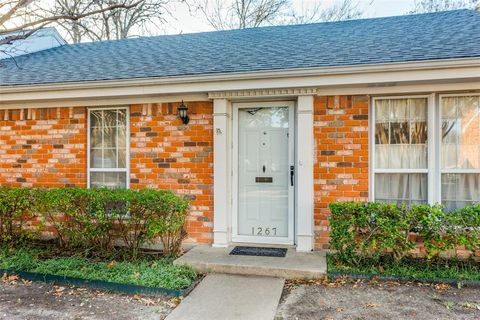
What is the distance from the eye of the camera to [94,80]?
541 centimetres

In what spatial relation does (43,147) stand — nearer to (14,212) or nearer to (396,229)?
(14,212)

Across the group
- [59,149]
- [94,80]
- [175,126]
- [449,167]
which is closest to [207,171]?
[175,126]

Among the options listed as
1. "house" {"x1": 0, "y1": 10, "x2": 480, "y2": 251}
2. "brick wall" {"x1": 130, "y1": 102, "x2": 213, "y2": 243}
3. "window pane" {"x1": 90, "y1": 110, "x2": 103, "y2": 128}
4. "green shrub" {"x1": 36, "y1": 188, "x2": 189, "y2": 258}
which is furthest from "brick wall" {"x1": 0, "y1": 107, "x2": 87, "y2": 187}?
"brick wall" {"x1": 130, "y1": 102, "x2": 213, "y2": 243}

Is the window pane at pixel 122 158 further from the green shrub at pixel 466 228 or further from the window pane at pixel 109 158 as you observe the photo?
the green shrub at pixel 466 228

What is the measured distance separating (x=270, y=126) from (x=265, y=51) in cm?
160

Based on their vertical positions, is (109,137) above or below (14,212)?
above

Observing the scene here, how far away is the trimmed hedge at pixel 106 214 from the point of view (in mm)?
4664

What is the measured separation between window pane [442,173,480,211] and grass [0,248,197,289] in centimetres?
370

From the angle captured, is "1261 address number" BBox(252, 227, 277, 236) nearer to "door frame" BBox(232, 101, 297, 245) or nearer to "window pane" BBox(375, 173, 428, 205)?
"door frame" BBox(232, 101, 297, 245)

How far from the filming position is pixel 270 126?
5395 millimetres

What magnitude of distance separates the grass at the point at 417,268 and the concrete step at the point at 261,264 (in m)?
0.22

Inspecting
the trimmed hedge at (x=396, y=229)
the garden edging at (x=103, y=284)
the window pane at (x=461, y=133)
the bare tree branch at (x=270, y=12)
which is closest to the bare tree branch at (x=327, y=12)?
the bare tree branch at (x=270, y=12)

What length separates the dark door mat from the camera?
4.83 metres

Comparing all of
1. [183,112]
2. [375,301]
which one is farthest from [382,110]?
[183,112]
